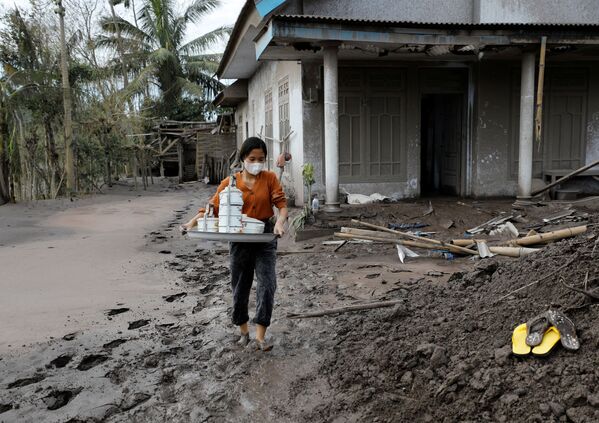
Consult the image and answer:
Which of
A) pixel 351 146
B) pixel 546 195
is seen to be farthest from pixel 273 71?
pixel 546 195

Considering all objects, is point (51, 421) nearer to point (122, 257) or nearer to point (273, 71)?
point (122, 257)

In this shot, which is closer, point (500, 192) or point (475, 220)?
point (475, 220)

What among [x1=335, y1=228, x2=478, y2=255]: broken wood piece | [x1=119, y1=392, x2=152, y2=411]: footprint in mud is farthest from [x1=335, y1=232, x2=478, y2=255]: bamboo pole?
[x1=119, y1=392, x2=152, y2=411]: footprint in mud

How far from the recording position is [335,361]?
11.0 ft

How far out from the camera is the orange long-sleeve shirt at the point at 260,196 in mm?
3576

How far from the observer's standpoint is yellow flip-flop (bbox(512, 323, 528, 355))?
2600 millimetres

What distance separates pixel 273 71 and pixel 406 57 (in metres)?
3.63

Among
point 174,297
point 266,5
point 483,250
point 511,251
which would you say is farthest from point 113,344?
point 266,5

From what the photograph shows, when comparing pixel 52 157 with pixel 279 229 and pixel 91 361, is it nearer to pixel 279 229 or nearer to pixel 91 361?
pixel 91 361

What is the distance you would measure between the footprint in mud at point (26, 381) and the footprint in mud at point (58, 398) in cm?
26

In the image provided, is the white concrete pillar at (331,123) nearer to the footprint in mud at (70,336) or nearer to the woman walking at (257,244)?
the woman walking at (257,244)

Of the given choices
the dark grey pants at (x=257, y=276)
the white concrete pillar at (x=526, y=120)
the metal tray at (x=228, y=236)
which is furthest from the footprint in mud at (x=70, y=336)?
the white concrete pillar at (x=526, y=120)

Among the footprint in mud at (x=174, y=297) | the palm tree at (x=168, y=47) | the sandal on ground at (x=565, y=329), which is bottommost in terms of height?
the footprint in mud at (x=174, y=297)

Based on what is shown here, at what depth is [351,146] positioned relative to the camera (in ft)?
33.4
